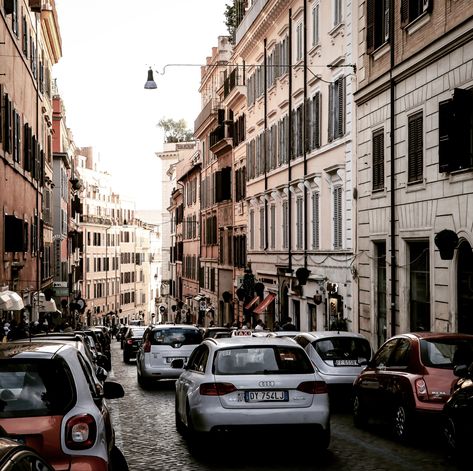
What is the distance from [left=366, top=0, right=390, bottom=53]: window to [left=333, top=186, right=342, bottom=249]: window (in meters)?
5.21

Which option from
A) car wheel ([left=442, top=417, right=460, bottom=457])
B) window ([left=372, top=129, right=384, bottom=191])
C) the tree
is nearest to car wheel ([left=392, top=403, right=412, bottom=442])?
car wheel ([left=442, top=417, right=460, bottom=457])

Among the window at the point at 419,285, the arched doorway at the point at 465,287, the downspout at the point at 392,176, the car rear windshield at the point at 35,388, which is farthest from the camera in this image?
the downspout at the point at 392,176

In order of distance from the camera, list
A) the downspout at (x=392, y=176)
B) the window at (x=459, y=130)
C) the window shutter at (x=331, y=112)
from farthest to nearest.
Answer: the window shutter at (x=331, y=112) → the downspout at (x=392, y=176) → the window at (x=459, y=130)

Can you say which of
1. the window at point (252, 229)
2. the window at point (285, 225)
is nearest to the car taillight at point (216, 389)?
the window at point (285, 225)

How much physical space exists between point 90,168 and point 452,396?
368ft

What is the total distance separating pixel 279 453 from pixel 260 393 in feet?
3.63

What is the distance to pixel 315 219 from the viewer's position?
33906mm

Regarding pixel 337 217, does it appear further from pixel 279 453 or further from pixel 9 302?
pixel 279 453

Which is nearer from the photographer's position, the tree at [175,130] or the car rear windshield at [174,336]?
the car rear windshield at [174,336]

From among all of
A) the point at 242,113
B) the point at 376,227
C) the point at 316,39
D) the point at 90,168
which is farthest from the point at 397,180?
the point at 90,168

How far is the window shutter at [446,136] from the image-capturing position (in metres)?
19.8

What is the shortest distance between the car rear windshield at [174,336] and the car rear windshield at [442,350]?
11.5 meters

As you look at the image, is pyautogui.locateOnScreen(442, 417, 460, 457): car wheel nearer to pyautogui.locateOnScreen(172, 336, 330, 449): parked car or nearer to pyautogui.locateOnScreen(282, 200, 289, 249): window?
pyautogui.locateOnScreen(172, 336, 330, 449): parked car

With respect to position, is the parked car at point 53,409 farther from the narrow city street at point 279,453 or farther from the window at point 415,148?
the window at point 415,148
